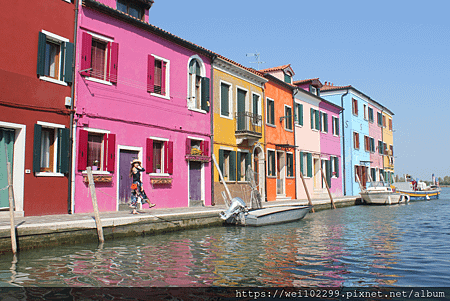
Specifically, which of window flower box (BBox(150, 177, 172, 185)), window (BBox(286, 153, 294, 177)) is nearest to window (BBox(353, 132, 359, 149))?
window (BBox(286, 153, 294, 177))

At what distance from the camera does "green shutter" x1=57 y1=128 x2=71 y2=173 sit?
11.5m

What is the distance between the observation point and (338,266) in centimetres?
706

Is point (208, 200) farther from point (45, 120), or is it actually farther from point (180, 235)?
point (45, 120)

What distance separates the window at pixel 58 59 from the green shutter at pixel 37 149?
157cm

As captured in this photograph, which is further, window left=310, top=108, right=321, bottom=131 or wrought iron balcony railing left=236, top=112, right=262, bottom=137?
window left=310, top=108, right=321, bottom=131

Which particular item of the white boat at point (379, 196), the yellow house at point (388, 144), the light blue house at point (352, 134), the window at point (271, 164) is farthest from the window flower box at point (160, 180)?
the yellow house at point (388, 144)

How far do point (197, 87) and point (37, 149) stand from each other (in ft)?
26.7

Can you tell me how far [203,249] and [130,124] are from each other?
667 centimetres

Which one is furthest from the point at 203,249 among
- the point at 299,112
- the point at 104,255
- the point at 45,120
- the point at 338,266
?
the point at 299,112

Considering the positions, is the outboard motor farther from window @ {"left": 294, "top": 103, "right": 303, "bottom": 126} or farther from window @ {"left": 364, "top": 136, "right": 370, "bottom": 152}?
window @ {"left": 364, "top": 136, "right": 370, "bottom": 152}

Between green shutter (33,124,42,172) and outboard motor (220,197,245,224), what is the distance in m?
5.93

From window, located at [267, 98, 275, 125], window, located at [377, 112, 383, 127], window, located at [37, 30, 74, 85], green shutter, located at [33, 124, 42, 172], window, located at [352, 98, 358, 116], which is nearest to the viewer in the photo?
green shutter, located at [33, 124, 42, 172]

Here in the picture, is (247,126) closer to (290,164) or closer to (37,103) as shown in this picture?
(290,164)

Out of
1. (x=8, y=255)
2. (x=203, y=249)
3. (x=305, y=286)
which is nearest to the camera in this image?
(x=305, y=286)
